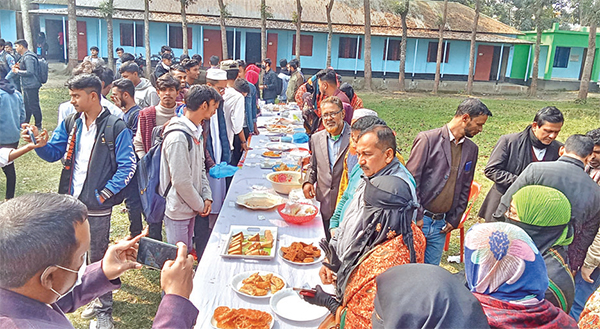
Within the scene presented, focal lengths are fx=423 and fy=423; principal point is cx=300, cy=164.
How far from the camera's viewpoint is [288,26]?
81.6ft

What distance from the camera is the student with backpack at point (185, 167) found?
3475mm

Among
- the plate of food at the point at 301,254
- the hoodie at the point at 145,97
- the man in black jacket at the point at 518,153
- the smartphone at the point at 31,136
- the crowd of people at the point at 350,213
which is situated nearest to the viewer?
the crowd of people at the point at 350,213

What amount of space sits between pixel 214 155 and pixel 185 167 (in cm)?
142

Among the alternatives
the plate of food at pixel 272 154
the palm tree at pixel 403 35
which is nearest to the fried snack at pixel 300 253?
the plate of food at pixel 272 154

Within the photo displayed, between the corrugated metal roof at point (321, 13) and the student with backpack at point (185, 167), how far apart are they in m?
23.2

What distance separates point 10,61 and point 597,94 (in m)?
31.2

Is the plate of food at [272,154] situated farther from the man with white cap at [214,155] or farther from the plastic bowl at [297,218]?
the plastic bowl at [297,218]

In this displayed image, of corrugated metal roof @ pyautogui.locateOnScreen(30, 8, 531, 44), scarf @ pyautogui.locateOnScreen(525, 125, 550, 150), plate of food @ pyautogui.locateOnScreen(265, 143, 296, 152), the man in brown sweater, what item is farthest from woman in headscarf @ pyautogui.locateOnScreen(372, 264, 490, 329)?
corrugated metal roof @ pyautogui.locateOnScreen(30, 8, 531, 44)

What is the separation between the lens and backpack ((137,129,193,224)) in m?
3.63

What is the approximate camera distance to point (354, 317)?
208cm

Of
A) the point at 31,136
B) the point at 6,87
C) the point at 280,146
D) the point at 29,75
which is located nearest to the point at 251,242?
the point at 31,136

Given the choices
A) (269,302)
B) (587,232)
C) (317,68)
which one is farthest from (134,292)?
(317,68)

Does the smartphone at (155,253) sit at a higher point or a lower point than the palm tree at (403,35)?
lower

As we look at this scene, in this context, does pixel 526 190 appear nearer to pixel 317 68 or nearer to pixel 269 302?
pixel 269 302
